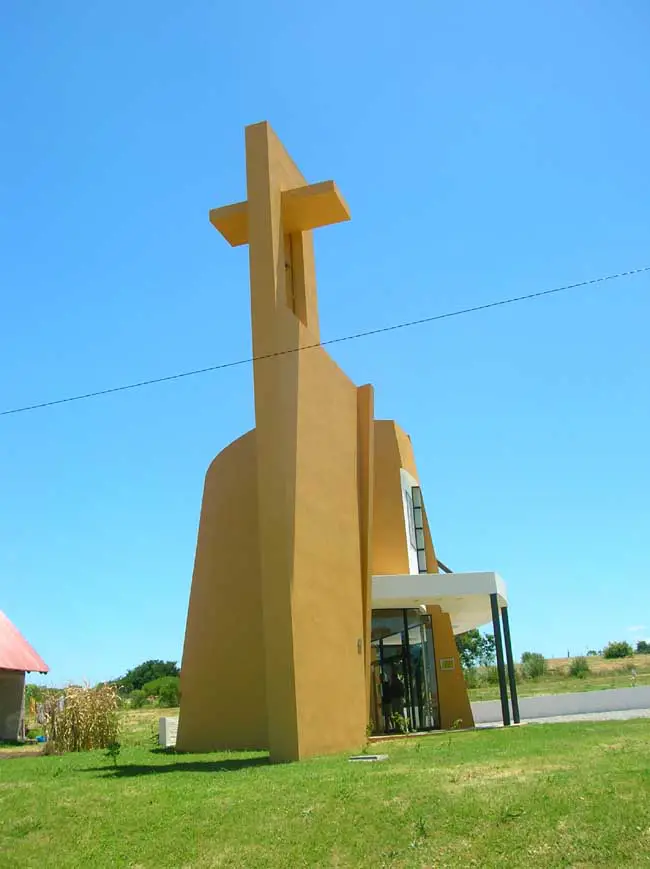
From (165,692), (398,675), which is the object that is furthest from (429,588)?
(165,692)

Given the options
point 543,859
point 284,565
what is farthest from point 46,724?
point 543,859

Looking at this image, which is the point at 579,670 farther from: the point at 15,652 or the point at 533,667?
the point at 15,652

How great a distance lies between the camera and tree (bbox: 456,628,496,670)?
5566 centimetres

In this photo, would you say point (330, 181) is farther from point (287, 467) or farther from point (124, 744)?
point (124, 744)

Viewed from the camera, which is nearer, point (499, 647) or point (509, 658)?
point (499, 647)

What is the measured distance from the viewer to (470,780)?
912 cm

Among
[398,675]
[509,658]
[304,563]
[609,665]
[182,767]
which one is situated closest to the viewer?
[182,767]

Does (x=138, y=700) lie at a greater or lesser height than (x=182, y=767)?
greater

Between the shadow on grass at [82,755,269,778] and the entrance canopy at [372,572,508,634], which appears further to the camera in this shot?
the entrance canopy at [372,572,508,634]

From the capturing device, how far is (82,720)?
1867 cm

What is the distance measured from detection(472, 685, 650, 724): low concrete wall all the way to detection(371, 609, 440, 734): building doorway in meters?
10.1

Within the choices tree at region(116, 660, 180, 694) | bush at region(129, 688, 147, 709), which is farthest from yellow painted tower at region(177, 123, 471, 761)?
tree at region(116, 660, 180, 694)

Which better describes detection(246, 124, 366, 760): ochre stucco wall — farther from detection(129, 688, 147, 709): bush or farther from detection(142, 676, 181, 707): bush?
detection(129, 688, 147, 709): bush

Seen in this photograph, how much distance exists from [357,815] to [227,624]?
425 inches
